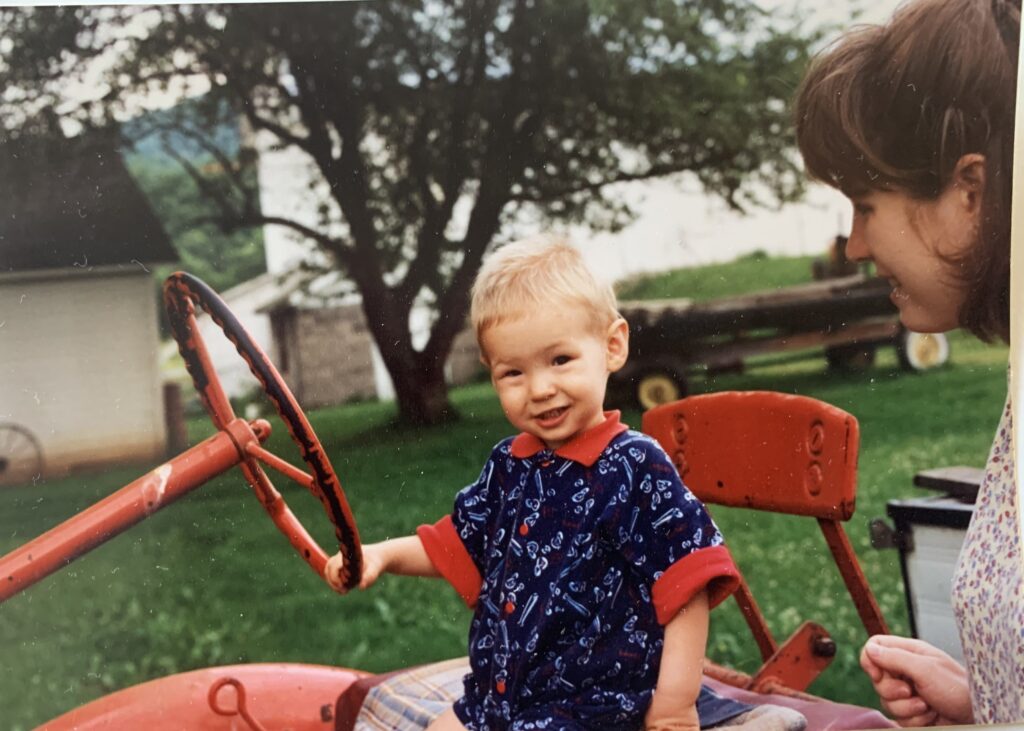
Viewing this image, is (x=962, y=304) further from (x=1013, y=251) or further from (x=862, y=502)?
(x=862, y=502)

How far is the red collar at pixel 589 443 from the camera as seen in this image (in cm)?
237

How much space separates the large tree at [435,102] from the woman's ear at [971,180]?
32cm

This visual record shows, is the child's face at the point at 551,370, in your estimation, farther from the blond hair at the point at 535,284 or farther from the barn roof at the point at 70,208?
the barn roof at the point at 70,208

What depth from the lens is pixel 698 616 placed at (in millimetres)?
2299

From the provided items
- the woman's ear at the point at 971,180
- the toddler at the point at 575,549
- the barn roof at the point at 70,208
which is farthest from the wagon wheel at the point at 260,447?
the woman's ear at the point at 971,180

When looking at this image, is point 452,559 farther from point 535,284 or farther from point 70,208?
point 70,208

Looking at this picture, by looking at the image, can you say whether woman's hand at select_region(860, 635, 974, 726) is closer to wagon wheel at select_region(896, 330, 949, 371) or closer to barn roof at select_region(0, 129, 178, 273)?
wagon wheel at select_region(896, 330, 949, 371)

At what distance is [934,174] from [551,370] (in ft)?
2.83

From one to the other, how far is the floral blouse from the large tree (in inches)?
29.7

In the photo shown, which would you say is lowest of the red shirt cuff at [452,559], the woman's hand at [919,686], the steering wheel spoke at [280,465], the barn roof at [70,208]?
the woman's hand at [919,686]

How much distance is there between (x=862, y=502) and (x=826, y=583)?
7.3 inches

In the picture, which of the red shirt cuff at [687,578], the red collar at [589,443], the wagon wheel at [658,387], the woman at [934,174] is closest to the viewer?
the red shirt cuff at [687,578]

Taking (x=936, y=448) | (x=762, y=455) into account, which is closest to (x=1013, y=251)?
(x=936, y=448)

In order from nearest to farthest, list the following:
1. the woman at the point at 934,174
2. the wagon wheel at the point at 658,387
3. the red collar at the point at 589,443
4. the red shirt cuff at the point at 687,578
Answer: the red shirt cuff at the point at 687,578 → the red collar at the point at 589,443 → the woman at the point at 934,174 → the wagon wheel at the point at 658,387
